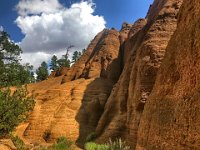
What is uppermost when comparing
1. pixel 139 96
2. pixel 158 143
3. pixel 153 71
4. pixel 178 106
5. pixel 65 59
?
pixel 65 59

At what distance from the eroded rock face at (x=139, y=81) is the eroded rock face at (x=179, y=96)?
5.53m

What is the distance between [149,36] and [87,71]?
74.3ft

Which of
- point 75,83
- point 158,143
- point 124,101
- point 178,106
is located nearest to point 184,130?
point 178,106

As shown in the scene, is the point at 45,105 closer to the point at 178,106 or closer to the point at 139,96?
the point at 139,96

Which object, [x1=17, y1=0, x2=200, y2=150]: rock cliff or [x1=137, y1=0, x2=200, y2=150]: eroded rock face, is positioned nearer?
[x1=137, y1=0, x2=200, y2=150]: eroded rock face

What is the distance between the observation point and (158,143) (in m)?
12.5

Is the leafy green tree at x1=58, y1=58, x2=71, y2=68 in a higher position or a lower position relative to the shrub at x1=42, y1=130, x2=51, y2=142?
higher

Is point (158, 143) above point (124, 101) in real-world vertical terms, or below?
below

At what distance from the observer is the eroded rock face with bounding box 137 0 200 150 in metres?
10.1

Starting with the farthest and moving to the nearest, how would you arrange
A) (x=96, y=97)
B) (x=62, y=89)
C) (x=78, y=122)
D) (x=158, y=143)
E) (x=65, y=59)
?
(x=65, y=59), (x=62, y=89), (x=96, y=97), (x=78, y=122), (x=158, y=143)

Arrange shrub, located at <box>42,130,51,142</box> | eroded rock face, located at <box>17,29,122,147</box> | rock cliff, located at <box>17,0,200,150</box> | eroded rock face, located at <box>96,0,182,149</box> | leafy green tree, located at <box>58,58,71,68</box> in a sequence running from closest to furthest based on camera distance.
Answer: rock cliff, located at <box>17,0,200,150</box> < eroded rock face, located at <box>96,0,182,149</box> < shrub, located at <box>42,130,51,142</box> < eroded rock face, located at <box>17,29,122,147</box> < leafy green tree, located at <box>58,58,71,68</box>

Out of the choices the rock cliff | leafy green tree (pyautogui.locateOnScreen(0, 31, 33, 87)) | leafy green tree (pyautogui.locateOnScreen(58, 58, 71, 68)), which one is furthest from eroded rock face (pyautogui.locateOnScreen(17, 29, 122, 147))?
leafy green tree (pyautogui.locateOnScreen(58, 58, 71, 68))

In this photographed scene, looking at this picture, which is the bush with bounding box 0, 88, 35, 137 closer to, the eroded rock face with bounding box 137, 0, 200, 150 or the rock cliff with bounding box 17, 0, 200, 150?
the rock cliff with bounding box 17, 0, 200, 150

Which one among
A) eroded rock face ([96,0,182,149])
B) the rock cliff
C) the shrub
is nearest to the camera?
the rock cliff
